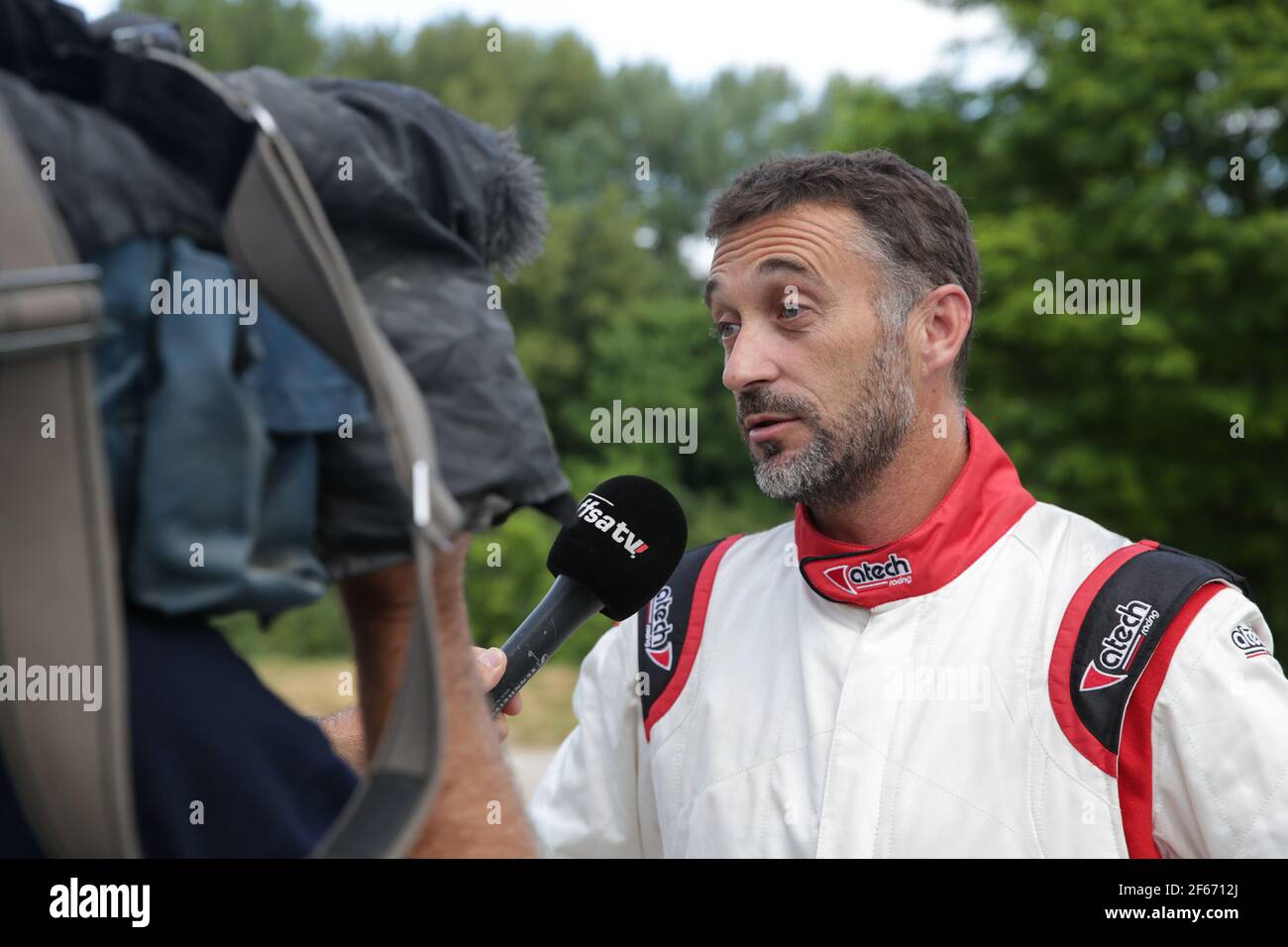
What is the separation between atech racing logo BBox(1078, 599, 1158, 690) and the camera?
232 cm

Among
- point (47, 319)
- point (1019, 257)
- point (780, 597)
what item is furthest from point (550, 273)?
point (47, 319)

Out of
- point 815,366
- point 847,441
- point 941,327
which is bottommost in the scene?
point 847,441

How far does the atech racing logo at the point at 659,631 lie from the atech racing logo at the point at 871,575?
40 cm

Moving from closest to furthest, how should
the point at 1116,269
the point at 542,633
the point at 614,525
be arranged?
1. the point at 542,633
2. the point at 614,525
3. the point at 1116,269

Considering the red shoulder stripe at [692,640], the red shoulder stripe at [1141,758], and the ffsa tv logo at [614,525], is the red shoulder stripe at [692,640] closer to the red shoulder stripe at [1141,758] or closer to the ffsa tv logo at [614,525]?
the ffsa tv logo at [614,525]

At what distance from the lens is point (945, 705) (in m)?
2.49

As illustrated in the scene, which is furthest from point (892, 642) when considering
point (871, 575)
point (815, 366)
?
point (815, 366)

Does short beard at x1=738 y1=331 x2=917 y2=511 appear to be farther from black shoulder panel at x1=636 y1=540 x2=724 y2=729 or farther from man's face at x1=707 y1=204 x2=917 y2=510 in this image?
black shoulder panel at x1=636 y1=540 x2=724 y2=729

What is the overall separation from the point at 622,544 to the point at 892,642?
60cm

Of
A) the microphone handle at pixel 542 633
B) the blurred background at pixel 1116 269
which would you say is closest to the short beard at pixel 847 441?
the microphone handle at pixel 542 633

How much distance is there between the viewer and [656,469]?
74.7 ft

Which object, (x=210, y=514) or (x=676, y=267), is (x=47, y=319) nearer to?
(x=210, y=514)

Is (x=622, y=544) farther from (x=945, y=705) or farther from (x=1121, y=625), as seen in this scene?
(x=1121, y=625)

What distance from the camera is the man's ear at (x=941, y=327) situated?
9.36ft
